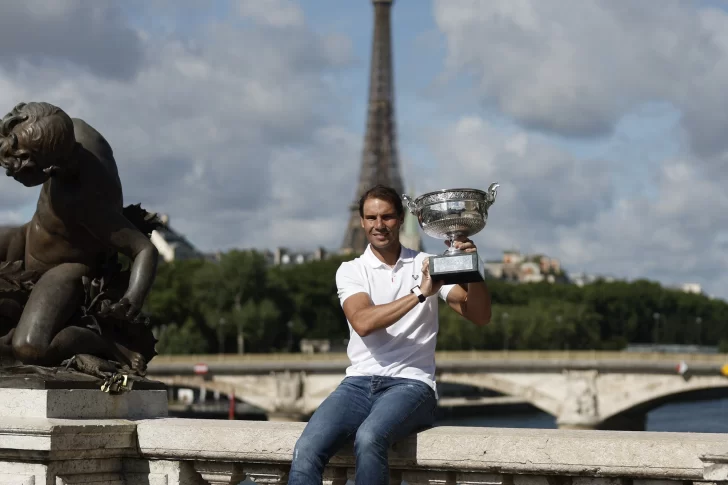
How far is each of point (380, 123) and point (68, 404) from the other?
113 meters

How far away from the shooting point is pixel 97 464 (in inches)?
231

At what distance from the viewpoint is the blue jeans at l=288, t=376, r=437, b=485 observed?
506cm

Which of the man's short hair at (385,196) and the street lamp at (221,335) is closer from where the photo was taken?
the man's short hair at (385,196)

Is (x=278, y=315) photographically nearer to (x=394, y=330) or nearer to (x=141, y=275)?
(x=141, y=275)

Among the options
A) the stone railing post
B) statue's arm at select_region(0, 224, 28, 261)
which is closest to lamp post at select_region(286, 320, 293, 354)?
the stone railing post

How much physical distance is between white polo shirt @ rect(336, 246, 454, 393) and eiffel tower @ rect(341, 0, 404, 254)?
108510 mm

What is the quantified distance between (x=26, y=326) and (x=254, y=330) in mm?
61933

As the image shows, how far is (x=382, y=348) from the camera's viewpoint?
5.55 m

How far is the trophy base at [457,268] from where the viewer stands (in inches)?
203

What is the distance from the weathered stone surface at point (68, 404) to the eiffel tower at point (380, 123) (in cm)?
10798

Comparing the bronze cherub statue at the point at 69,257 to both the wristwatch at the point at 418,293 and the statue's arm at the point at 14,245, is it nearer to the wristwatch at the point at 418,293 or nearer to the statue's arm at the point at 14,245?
the statue's arm at the point at 14,245

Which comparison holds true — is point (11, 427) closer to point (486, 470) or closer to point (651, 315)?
point (486, 470)

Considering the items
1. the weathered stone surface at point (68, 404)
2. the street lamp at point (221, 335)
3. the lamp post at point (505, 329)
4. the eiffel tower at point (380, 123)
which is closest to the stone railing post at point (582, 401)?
the street lamp at point (221, 335)

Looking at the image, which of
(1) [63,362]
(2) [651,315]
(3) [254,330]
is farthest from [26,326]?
(2) [651,315]
